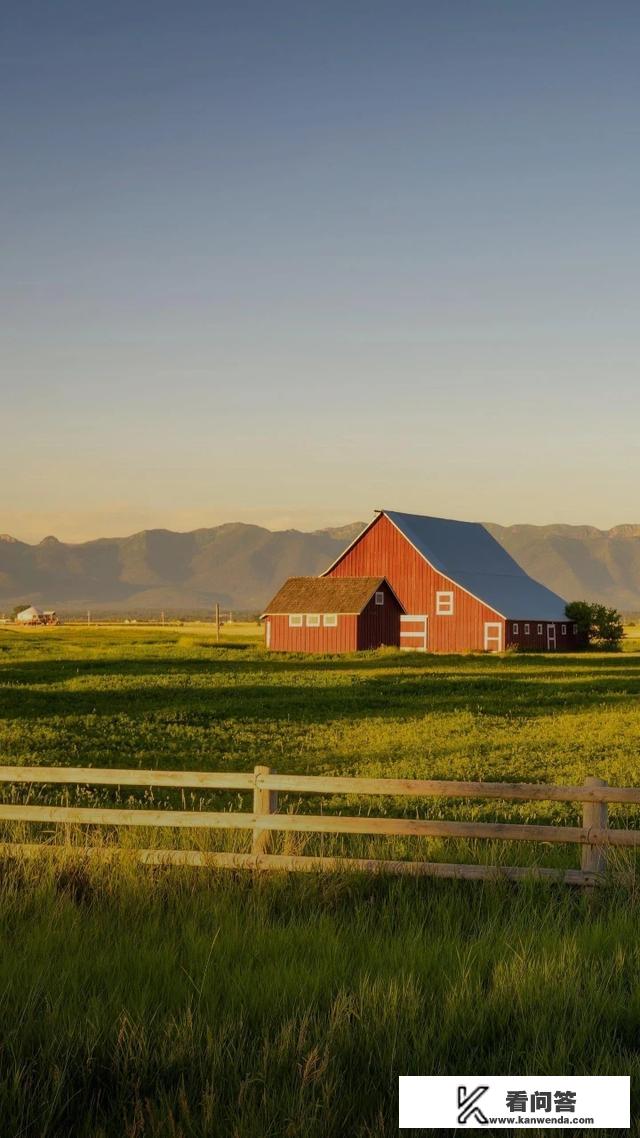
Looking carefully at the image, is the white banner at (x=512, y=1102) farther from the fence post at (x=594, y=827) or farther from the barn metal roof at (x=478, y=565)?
the barn metal roof at (x=478, y=565)

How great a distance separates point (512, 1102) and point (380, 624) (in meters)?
62.9

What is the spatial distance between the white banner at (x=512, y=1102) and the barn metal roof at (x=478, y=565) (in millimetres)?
62737

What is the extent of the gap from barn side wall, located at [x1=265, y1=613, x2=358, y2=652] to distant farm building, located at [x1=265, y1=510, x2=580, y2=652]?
0.19 feet

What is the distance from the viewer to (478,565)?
→ 75312mm

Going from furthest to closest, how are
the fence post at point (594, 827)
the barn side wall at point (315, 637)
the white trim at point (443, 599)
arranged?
the white trim at point (443, 599), the barn side wall at point (315, 637), the fence post at point (594, 827)

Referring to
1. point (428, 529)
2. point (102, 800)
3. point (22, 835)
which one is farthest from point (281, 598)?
point (22, 835)

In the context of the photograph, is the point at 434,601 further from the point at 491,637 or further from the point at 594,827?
the point at 594,827

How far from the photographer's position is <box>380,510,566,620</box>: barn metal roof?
230 ft

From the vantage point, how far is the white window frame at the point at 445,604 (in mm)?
68875

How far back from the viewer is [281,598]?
7038 centimetres

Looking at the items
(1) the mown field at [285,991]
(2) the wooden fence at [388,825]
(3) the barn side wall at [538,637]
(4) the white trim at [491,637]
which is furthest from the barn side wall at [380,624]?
(2) the wooden fence at [388,825]

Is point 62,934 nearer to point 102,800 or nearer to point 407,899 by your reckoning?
point 407,899

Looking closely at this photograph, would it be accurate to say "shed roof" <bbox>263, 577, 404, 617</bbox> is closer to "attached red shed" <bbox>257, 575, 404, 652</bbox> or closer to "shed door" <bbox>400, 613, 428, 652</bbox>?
"attached red shed" <bbox>257, 575, 404, 652</bbox>

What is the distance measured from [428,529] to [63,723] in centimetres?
4866
